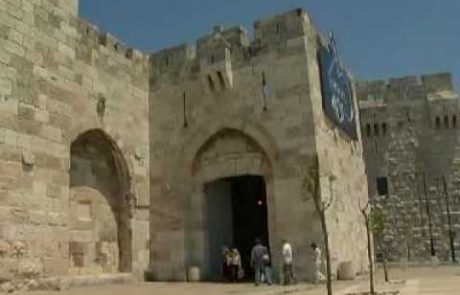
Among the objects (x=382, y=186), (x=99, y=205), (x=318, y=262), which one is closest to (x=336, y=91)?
(x=318, y=262)

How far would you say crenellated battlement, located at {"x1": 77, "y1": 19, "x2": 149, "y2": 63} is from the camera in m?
13.3

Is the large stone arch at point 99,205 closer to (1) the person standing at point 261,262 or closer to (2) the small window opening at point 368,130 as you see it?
(1) the person standing at point 261,262

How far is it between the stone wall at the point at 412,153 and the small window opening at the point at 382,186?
212mm

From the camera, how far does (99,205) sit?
13.4 meters

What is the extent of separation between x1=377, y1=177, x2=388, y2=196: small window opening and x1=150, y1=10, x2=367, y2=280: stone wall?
46.1 feet

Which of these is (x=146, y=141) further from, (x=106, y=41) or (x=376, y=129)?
(x=376, y=129)

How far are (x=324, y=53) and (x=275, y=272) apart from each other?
236 inches

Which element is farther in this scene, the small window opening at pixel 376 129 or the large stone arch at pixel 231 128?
the small window opening at pixel 376 129

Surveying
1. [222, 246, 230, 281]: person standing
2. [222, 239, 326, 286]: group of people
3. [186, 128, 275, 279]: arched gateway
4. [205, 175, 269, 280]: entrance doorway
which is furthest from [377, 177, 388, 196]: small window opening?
[222, 239, 326, 286]: group of people

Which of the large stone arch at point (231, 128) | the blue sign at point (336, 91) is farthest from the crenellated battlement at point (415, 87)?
the large stone arch at point (231, 128)

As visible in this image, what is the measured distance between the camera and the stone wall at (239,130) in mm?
13320

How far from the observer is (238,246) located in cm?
1670

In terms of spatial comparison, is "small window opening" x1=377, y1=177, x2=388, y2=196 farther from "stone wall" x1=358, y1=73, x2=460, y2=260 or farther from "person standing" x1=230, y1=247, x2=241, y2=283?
"person standing" x1=230, y1=247, x2=241, y2=283

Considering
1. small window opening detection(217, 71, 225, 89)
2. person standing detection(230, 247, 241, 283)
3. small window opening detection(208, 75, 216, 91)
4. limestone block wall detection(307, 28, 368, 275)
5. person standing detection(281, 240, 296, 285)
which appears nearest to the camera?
person standing detection(281, 240, 296, 285)
